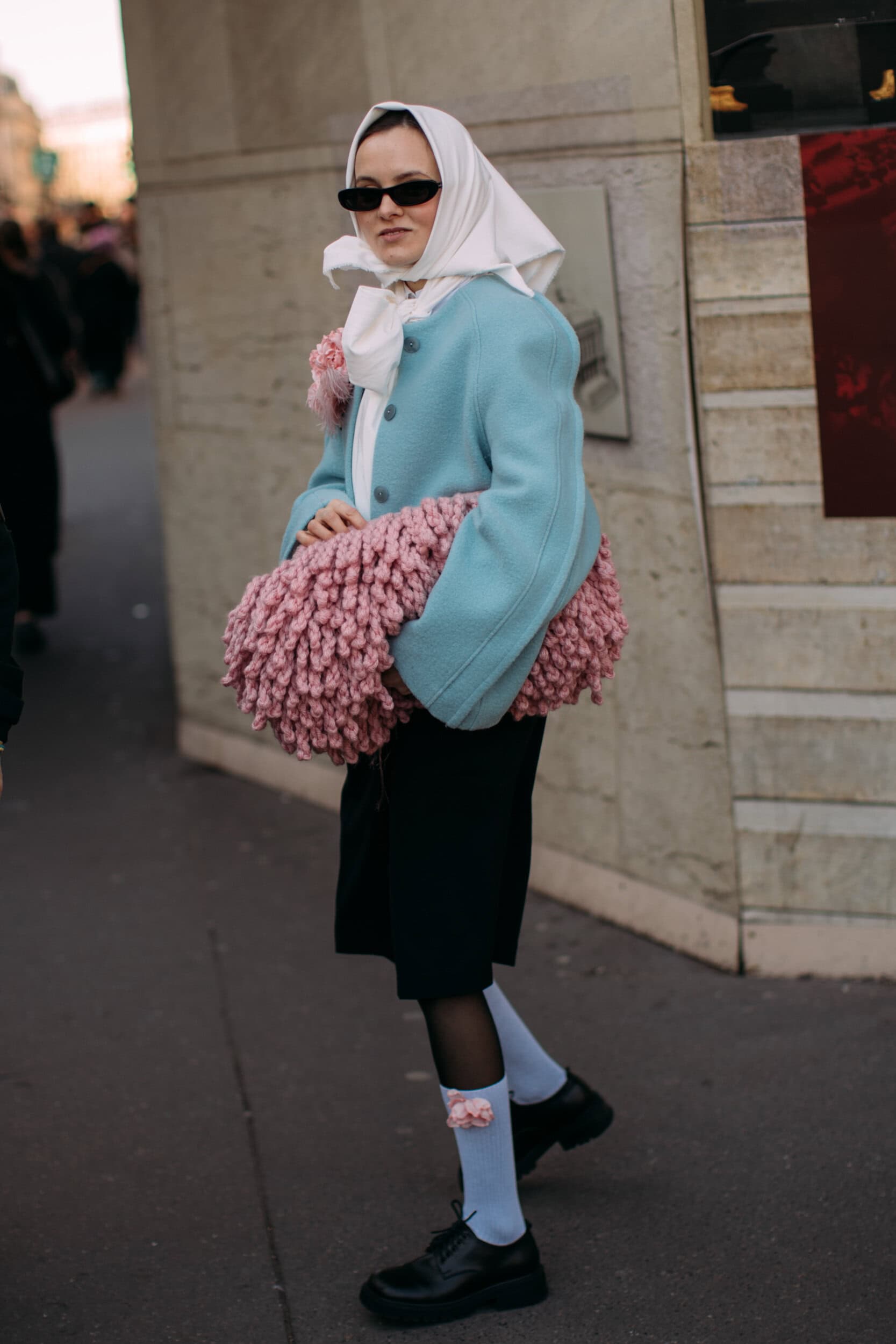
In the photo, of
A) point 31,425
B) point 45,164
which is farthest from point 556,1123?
point 45,164

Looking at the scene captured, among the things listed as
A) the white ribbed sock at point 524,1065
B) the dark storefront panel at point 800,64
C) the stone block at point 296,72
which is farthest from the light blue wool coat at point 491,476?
the stone block at point 296,72

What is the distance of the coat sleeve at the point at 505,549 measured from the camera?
8.20ft

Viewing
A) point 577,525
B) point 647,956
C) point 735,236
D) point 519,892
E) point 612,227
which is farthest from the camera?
point 647,956

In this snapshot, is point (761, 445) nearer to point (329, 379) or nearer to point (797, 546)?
point (797, 546)

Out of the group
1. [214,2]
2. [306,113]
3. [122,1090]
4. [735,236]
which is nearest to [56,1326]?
[122,1090]

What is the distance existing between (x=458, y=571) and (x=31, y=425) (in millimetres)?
5907

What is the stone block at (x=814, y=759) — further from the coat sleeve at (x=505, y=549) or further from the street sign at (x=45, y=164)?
the street sign at (x=45, y=164)

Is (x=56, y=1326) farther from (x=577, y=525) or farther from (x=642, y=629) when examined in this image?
(x=642, y=629)

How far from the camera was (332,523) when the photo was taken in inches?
106

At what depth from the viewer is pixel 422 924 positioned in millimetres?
2740

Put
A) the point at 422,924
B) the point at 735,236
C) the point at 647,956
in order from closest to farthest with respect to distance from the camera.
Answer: the point at 422,924
the point at 735,236
the point at 647,956

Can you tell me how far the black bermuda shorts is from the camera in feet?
8.87

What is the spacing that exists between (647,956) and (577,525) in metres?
1.99

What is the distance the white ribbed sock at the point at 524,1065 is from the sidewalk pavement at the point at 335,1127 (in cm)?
23
